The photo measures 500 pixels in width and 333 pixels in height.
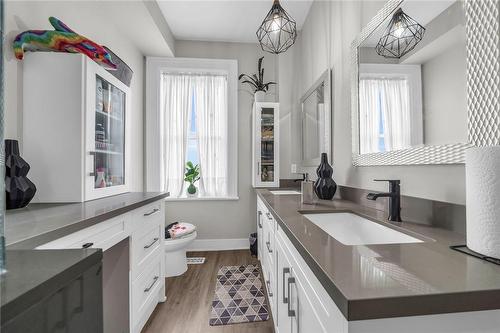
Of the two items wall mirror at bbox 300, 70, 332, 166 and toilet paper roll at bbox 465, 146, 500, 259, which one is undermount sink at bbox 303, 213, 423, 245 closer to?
toilet paper roll at bbox 465, 146, 500, 259

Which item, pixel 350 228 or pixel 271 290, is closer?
pixel 350 228

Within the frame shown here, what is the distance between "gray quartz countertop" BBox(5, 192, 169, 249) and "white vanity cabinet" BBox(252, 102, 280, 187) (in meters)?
1.75

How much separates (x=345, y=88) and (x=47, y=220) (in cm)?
188

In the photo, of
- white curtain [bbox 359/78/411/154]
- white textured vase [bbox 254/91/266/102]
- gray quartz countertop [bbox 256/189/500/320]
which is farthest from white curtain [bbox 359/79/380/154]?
white textured vase [bbox 254/91/266/102]

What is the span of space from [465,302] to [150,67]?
3.53 m

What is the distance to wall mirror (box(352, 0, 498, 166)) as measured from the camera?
0.85 metres

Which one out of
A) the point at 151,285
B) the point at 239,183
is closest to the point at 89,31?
the point at 151,285

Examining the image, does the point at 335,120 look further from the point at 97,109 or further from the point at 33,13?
the point at 33,13

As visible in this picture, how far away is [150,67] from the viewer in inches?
123

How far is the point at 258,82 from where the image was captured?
3062mm

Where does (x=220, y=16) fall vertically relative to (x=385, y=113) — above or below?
above

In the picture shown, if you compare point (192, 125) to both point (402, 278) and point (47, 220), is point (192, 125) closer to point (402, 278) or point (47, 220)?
point (47, 220)

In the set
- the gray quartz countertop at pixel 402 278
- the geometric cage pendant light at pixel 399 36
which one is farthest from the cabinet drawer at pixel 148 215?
the geometric cage pendant light at pixel 399 36

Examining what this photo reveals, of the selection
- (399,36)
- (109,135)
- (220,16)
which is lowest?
(109,135)
